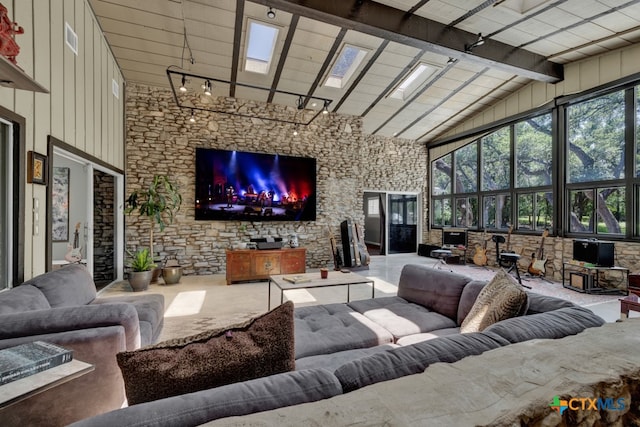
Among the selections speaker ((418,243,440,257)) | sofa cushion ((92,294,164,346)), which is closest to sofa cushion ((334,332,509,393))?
sofa cushion ((92,294,164,346))

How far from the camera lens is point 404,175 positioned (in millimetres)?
8930

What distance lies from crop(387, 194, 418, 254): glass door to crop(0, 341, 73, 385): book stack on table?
8.80m

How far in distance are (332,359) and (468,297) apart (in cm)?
124

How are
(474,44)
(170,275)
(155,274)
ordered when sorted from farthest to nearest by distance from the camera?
(155,274), (170,275), (474,44)

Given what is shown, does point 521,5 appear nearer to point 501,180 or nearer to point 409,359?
point 501,180

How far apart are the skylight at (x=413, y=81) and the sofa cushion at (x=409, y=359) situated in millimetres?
5720

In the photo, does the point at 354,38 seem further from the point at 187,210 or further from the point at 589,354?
the point at 589,354

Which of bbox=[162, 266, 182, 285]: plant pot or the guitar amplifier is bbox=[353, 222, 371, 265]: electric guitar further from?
bbox=[162, 266, 182, 285]: plant pot

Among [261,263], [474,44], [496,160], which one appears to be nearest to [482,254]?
[496,160]

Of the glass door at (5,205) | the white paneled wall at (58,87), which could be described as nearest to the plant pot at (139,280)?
the white paneled wall at (58,87)

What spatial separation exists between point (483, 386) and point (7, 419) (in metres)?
2.11

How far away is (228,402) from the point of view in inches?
28.7

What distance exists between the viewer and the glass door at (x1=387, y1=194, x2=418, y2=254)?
9320 millimetres

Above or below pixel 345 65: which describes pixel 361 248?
below
